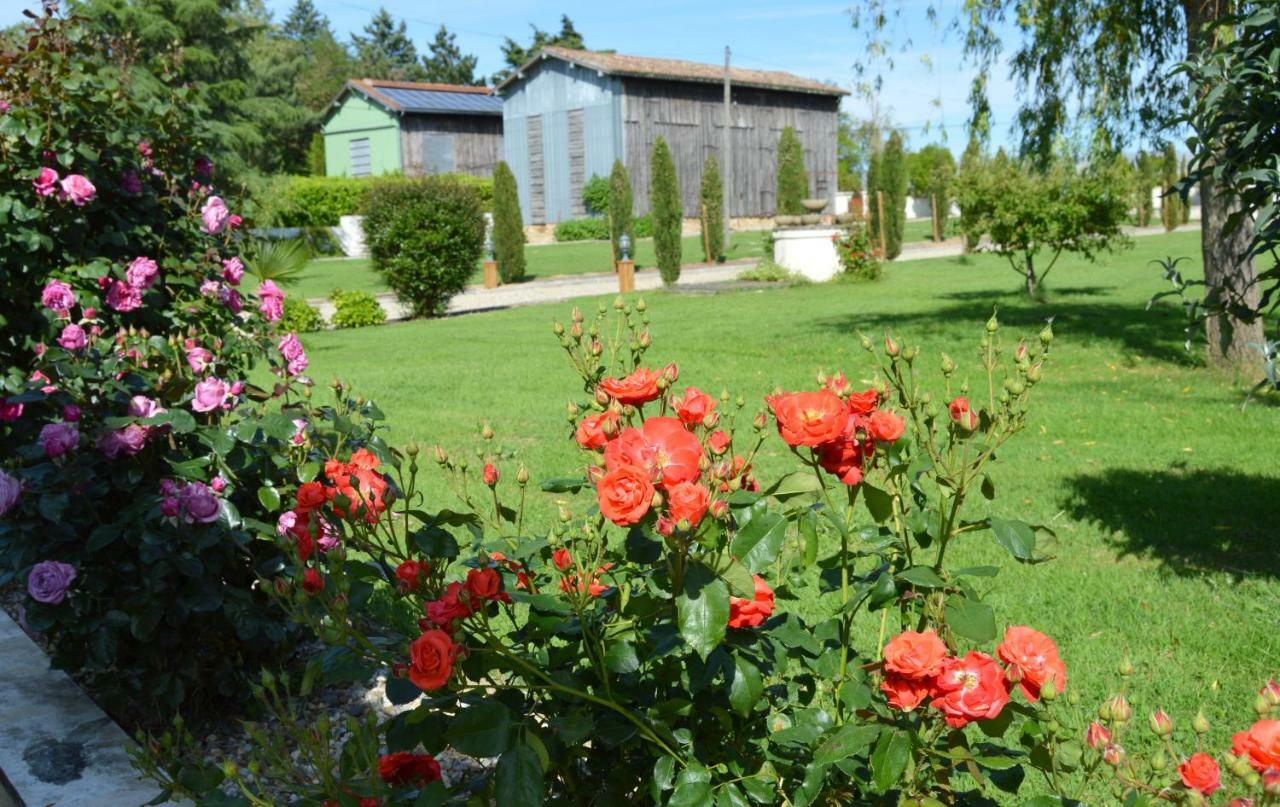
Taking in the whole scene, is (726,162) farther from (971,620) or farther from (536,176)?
(971,620)

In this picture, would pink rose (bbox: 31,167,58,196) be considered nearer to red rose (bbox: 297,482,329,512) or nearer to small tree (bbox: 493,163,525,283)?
red rose (bbox: 297,482,329,512)

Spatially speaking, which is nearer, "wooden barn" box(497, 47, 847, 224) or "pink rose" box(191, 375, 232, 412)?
"pink rose" box(191, 375, 232, 412)

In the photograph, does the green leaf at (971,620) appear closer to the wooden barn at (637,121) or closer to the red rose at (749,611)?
the red rose at (749,611)

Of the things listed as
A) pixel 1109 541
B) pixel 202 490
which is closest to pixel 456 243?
pixel 1109 541

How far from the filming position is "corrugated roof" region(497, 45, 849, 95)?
35062 mm

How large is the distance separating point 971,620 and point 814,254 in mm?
18669

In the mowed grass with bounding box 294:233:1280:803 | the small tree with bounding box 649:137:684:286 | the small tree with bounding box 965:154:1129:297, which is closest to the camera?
the mowed grass with bounding box 294:233:1280:803

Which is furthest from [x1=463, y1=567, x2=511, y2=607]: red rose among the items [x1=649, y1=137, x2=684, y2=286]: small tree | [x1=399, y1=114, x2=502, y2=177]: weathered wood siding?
[x1=399, y1=114, x2=502, y2=177]: weathered wood siding

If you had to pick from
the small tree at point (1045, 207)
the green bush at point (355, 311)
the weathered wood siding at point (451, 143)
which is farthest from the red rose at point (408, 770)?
the weathered wood siding at point (451, 143)

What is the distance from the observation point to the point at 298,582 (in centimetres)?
163

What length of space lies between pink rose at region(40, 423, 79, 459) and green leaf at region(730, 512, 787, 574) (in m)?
1.97

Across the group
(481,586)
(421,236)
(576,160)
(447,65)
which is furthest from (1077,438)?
(447,65)

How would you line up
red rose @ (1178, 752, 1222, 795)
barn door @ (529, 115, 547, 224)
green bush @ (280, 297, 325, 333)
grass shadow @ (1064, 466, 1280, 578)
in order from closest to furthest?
red rose @ (1178, 752, 1222, 795)
grass shadow @ (1064, 466, 1280, 578)
green bush @ (280, 297, 325, 333)
barn door @ (529, 115, 547, 224)

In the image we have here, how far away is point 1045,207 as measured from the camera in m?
14.3
